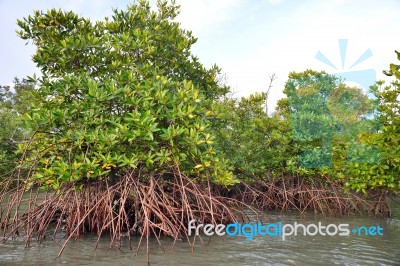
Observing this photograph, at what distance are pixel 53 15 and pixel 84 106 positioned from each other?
53.8 inches

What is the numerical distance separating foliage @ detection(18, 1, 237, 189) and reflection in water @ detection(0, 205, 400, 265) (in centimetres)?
75

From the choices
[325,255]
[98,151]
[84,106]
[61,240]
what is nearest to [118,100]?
[84,106]

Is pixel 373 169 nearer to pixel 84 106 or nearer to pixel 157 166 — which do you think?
pixel 157 166

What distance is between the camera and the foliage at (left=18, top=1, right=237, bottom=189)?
4035mm

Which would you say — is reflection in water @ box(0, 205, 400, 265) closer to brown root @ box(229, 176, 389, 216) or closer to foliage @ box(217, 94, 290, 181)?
brown root @ box(229, 176, 389, 216)

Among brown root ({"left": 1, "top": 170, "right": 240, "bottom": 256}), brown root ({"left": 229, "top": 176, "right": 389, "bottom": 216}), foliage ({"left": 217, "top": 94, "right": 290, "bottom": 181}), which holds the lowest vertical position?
brown root ({"left": 1, "top": 170, "right": 240, "bottom": 256})

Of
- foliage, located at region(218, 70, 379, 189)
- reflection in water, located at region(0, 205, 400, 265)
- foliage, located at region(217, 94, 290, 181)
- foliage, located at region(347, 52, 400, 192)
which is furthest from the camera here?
foliage, located at region(217, 94, 290, 181)

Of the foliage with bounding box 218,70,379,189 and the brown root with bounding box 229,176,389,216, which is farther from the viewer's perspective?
the foliage with bounding box 218,70,379,189

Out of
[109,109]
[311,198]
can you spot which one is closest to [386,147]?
[311,198]

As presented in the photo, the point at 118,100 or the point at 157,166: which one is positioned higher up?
the point at 118,100

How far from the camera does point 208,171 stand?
460 cm

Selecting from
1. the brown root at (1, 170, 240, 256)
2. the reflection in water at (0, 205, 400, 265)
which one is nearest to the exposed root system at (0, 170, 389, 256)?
the brown root at (1, 170, 240, 256)

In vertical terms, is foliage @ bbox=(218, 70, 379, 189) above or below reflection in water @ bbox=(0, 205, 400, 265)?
above

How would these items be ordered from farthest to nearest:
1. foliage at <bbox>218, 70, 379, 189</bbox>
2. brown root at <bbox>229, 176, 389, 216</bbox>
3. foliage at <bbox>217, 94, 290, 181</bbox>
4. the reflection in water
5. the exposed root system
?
foliage at <bbox>217, 94, 290, 181</bbox>, foliage at <bbox>218, 70, 379, 189</bbox>, brown root at <bbox>229, 176, 389, 216</bbox>, the exposed root system, the reflection in water
